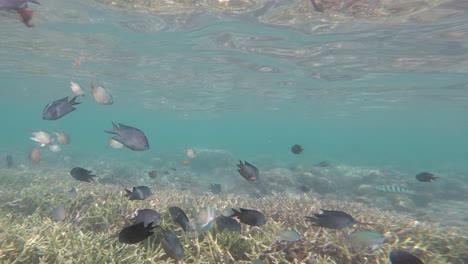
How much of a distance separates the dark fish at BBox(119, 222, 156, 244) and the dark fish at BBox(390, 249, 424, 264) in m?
2.65

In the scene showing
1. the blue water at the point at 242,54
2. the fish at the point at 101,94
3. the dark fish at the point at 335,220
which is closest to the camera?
the dark fish at the point at 335,220

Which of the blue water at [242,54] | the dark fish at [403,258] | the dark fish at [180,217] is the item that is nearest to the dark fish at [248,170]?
the dark fish at [180,217]

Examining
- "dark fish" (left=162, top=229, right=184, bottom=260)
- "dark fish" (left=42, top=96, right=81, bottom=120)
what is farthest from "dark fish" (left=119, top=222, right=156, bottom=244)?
"dark fish" (left=42, top=96, right=81, bottom=120)

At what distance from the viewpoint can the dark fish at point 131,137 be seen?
4.95 meters

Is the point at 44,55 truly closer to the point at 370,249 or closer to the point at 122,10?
the point at 122,10

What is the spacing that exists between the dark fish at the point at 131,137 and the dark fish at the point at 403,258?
3903 millimetres

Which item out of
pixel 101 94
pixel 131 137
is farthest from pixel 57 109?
pixel 131 137

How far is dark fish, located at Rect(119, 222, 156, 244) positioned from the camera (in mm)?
3218

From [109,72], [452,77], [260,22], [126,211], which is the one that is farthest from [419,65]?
[109,72]

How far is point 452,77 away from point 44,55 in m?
36.8

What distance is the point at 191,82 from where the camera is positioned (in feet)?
114

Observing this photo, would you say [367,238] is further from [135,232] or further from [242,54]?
[242,54]

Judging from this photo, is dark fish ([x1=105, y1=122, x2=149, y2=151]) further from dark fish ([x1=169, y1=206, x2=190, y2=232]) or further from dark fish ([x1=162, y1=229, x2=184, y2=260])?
dark fish ([x1=162, y1=229, x2=184, y2=260])

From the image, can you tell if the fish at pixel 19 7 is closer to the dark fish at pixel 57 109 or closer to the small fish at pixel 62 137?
the dark fish at pixel 57 109
